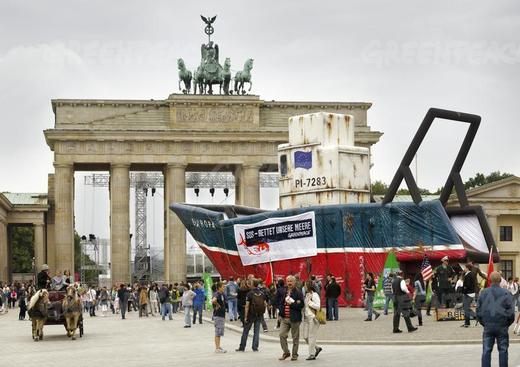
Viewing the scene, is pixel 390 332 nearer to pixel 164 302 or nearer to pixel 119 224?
pixel 164 302

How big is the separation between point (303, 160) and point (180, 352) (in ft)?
87.2

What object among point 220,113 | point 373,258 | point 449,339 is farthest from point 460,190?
point 220,113

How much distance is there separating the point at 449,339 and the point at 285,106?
71716 mm

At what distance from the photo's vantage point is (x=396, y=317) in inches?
1337

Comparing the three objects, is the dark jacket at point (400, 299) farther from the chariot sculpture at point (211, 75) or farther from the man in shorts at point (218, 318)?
the chariot sculpture at point (211, 75)

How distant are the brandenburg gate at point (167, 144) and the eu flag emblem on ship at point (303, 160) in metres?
42.4

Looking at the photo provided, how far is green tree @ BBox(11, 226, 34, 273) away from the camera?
140 m

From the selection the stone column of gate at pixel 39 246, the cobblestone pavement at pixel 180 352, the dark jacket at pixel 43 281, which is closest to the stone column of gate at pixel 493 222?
the stone column of gate at pixel 39 246

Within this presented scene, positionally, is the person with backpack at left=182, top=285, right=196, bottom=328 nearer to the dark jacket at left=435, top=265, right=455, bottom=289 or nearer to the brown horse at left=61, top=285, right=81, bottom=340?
the brown horse at left=61, top=285, right=81, bottom=340

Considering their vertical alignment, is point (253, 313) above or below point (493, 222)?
below

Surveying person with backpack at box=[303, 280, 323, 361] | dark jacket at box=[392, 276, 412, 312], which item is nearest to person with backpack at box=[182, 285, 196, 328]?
dark jacket at box=[392, 276, 412, 312]

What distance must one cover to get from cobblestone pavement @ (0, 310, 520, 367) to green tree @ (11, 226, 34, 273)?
99.4 metres

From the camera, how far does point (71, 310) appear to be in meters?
37.0

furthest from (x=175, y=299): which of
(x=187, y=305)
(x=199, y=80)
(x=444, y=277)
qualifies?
(x=199, y=80)
